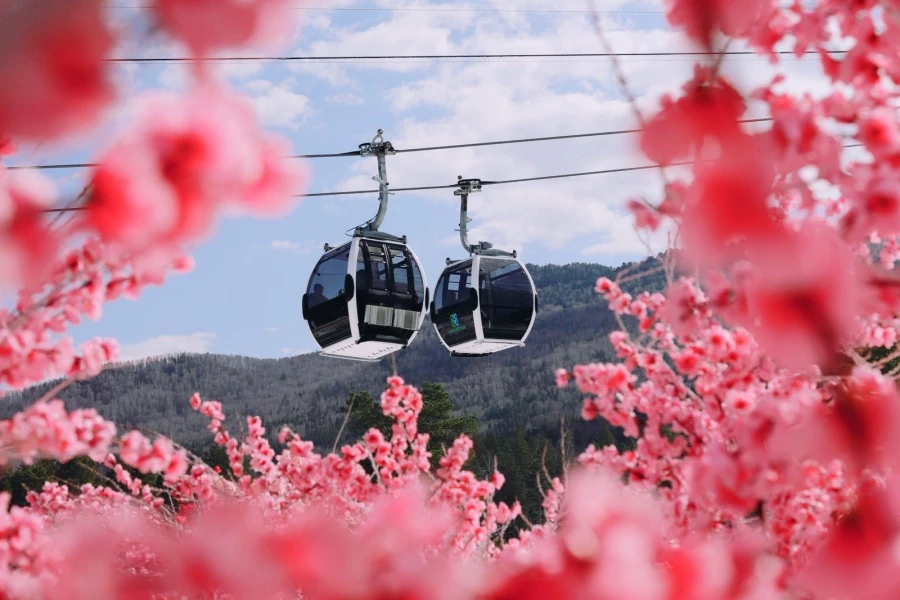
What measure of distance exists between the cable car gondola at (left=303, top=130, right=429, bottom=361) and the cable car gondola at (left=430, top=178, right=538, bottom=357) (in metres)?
0.44

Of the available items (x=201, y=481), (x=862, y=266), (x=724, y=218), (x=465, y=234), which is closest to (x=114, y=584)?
(x=724, y=218)

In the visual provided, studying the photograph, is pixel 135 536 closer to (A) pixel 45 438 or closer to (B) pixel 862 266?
(B) pixel 862 266

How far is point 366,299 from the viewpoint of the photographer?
730 centimetres

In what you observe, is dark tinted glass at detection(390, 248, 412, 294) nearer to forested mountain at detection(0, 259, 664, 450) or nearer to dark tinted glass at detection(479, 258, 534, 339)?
dark tinted glass at detection(479, 258, 534, 339)

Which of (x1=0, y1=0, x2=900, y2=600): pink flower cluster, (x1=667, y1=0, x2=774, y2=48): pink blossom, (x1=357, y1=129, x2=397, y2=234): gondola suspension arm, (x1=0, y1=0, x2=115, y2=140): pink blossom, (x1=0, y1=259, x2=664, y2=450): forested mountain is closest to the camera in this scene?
(x1=0, y1=0, x2=115, y2=140): pink blossom

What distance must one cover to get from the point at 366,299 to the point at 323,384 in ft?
238

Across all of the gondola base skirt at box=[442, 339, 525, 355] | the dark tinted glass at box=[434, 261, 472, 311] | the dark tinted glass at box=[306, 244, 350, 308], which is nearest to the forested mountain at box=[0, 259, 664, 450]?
the dark tinted glass at box=[434, 261, 472, 311]

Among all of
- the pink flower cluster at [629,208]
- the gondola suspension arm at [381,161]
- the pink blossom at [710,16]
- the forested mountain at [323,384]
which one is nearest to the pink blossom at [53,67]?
the pink flower cluster at [629,208]

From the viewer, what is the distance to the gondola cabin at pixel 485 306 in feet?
25.6

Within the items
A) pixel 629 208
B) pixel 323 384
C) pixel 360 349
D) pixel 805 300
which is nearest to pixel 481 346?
pixel 360 349

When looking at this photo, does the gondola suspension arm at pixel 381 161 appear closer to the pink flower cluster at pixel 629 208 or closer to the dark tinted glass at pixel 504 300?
the dark tinted glass at pixel 504 300

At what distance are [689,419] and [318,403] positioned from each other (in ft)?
226

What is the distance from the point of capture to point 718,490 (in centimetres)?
180

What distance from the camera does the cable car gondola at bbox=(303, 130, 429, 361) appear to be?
23.8ft
